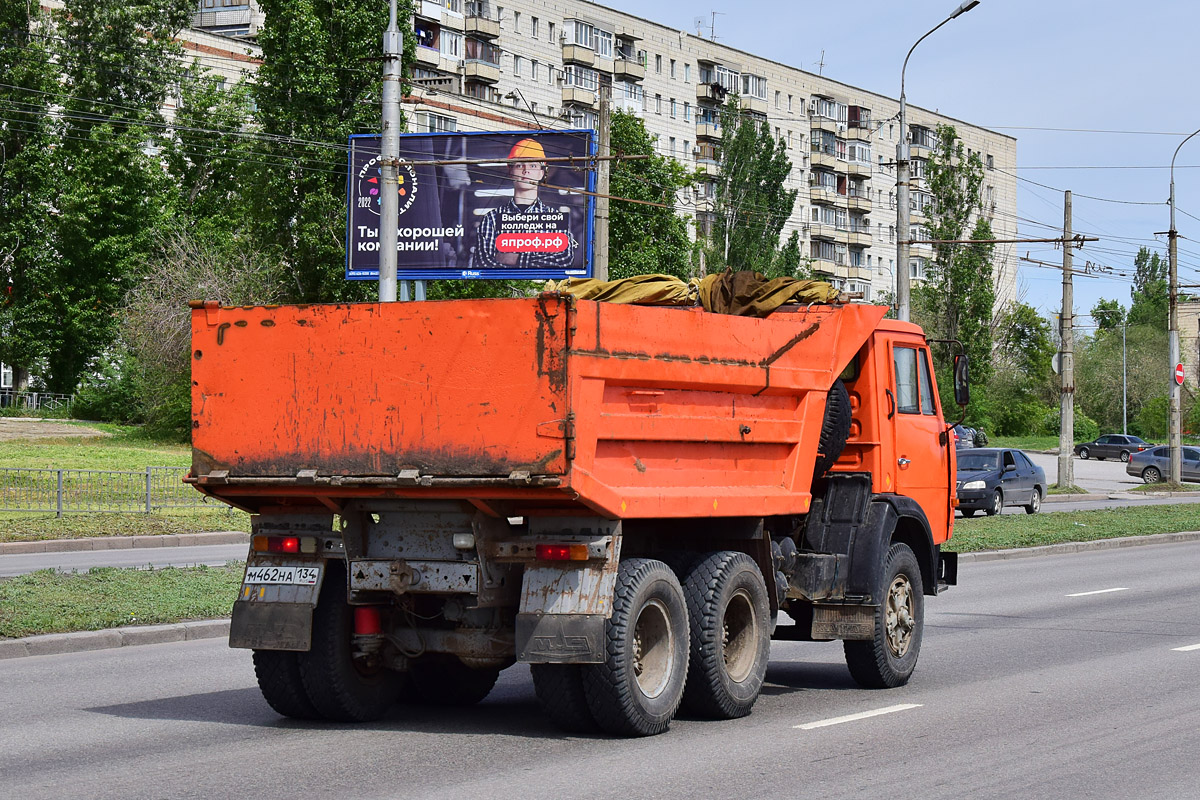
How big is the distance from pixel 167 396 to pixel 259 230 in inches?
234

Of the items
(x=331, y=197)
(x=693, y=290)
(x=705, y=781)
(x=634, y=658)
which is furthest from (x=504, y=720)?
(x=331, y=197)

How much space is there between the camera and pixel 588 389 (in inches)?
304

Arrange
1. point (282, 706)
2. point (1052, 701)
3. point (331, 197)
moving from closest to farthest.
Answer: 1. point (282, 706)
2. point (1052, 701)
3. point (331, 197)

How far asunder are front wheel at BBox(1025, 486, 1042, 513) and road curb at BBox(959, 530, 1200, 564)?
728cm

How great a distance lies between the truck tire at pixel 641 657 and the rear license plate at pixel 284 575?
162 centimetres

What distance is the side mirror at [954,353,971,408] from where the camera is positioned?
11.1 meters

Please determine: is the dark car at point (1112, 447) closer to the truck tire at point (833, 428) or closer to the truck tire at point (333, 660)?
the truck tire at point (833, 428)

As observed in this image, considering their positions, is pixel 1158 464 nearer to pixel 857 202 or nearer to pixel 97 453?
pixel 97 453

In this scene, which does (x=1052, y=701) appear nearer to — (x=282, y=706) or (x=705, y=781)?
(x=705, y=781)

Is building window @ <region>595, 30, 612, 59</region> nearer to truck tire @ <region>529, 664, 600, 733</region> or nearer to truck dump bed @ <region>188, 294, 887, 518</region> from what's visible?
truck dump bed @ <region>188, 294, 887, 518</region>

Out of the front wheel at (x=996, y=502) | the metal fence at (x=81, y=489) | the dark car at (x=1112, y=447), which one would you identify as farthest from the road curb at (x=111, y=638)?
the dark car at (x=1112, y=447)

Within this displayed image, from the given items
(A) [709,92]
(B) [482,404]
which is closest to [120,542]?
(B) [482,404]

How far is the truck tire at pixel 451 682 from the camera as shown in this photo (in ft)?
31.0

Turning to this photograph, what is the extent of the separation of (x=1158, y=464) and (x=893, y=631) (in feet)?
178
